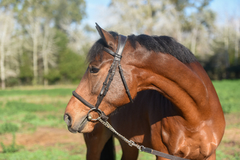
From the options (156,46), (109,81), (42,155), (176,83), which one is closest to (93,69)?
(109,81)

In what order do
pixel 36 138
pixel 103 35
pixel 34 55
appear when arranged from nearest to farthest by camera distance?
pixel 103 35
pixel 36 138
pixel 34 55

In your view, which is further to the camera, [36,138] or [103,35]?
[36,138]

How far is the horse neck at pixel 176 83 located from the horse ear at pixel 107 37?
0.37 metres

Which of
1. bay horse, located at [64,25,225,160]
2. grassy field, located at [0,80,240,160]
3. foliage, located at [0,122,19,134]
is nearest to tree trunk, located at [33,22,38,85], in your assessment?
grassy field, located at [0,80,240,160]

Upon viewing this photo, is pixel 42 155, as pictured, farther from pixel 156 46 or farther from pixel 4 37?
pixel 4 37

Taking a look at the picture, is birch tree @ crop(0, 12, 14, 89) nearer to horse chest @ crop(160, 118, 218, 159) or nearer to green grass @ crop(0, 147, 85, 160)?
green grass @ crop(0, 147, 85, 160)

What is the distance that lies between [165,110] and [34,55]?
38652 millimetres

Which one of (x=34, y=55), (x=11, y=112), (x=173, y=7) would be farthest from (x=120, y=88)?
(x=34, y=55)

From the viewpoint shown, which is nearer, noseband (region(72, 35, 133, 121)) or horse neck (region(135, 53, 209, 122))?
noseband (region(72, 35, 133, 121))

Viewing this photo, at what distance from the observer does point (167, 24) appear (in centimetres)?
2722

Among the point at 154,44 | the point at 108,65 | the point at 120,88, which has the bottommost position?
the point at 120,88

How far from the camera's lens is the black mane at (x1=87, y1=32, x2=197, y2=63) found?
6.64 feet

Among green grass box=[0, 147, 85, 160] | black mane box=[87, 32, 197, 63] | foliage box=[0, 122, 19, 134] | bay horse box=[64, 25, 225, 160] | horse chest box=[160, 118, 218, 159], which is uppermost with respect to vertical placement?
black mane box=[87, 32, 197, 63]

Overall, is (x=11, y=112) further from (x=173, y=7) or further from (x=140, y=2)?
(x=173, y=7)
